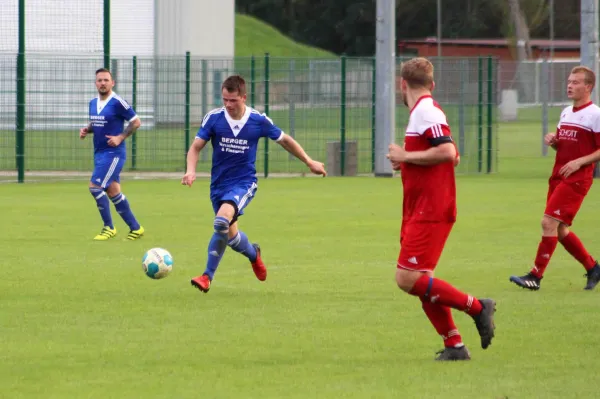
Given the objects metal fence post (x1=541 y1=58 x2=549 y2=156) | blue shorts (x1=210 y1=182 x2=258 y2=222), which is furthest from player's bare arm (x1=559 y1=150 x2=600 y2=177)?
metal fence post (x1=541 y1=58 x2=549 y2=156)

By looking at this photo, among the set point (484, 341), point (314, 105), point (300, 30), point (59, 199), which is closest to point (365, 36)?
point (300, 30)

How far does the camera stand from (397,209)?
18953 millimetres

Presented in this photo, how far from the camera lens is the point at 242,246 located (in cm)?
1147

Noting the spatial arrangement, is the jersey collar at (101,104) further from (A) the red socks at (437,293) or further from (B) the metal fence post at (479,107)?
(B) the metal fence post at (479,107)

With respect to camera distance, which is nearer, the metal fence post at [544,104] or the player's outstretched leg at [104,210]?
the player's outstretched leg at [104,210]

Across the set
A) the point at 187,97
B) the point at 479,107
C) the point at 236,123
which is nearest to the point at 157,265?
the point at 236,123

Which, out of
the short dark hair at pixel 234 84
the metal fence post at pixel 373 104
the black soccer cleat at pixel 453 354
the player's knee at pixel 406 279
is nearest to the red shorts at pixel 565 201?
the short dark hair at pixel 234 84

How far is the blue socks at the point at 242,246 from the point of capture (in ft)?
37.6

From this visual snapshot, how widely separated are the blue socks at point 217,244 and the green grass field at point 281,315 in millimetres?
248

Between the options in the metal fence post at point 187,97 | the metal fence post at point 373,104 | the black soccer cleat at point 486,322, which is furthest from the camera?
the metal fence post at point 373,104

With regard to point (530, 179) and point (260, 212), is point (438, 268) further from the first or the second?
point (530, 179)

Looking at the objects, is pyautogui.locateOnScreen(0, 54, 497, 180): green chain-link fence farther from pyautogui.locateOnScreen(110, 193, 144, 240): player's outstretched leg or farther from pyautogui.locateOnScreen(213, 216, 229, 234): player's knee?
pyautogui.locateOnScreen(213, 216, 229, 234): player's knee

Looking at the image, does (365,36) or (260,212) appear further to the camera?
(365,36)

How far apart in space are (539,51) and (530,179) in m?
43.6
